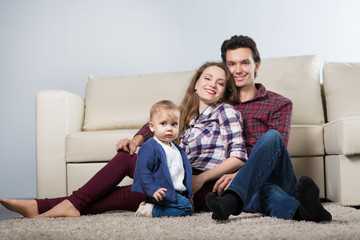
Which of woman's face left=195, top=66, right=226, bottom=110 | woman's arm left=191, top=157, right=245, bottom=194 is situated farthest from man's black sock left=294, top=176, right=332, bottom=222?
woman's face left=195, top=66, right=226, bottom=110

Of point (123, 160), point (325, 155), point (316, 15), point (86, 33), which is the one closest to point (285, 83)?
point (325, 155)

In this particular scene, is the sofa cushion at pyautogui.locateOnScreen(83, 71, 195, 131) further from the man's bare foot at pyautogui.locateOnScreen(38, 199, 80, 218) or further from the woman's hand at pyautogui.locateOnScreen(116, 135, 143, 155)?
the man's bare foot at pyautogui.locateOnScreen(38, 199, 80, 218)

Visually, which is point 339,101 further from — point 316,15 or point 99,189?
point 99,189

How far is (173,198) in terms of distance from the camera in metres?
1.52

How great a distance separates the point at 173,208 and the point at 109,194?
0.32m

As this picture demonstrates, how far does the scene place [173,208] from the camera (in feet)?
5.06

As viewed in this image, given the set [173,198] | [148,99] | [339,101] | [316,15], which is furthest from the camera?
[316,15]

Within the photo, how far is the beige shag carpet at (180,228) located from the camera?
1.14 m

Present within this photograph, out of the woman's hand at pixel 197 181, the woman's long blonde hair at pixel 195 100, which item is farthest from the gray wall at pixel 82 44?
the woman's hand at pixel 197 181

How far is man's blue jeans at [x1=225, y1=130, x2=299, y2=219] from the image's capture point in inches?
53.2

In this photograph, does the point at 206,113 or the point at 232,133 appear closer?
the point at 232,133

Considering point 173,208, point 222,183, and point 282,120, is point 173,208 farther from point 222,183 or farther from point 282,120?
point 282,120

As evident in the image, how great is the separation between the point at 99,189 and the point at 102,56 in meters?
1.92

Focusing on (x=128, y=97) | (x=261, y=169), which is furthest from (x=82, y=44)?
(x=261, y=169)
